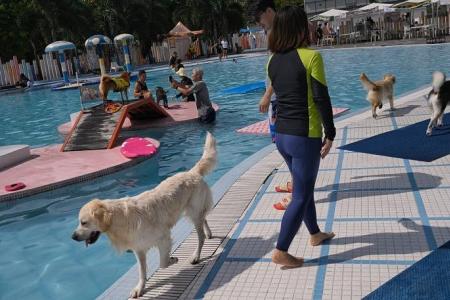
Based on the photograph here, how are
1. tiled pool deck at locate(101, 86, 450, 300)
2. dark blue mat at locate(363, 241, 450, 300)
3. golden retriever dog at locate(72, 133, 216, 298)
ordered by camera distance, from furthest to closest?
tiled pool deck at locate(101, 86, 450, 300) < golden retriever dog at locate(72, 133, 216, 298) < dark blue mat at locate(363, 241, 450, 300)

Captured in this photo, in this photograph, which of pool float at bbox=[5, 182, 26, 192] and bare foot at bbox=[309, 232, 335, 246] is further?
pool float at bbox=[5, 182, 26, 192]

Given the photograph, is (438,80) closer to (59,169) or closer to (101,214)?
(101,214)

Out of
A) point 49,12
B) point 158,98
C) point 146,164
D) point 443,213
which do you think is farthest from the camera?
point 49,12

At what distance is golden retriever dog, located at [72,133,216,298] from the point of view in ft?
12.3

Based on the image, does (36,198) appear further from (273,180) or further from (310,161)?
(310,161)

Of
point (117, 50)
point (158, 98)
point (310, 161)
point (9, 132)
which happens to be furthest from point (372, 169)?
point (117, 50)

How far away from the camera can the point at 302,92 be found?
3672 mm

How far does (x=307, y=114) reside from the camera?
3711 millimetres

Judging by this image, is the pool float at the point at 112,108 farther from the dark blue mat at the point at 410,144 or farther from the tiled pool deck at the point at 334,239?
the dark blue mat at the point at 410,144

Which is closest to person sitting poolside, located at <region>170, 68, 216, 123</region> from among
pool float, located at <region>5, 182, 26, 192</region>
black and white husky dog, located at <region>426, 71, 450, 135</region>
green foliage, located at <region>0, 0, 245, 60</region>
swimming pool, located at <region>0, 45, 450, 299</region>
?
swimming pool, located at <region>0, 45, 450, 299</region>

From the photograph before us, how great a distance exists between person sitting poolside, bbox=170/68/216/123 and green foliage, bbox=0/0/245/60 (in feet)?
95.7

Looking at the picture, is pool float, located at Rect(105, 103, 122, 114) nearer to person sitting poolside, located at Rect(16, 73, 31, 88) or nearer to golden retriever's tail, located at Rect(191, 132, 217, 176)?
golden retriever's tail, located at Rect(191, 132, 217, 176)

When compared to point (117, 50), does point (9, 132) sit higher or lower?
lower

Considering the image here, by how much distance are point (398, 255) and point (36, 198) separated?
5.88 metres
